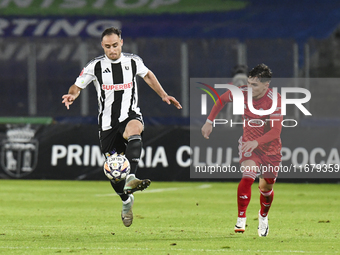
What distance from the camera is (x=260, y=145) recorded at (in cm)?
764

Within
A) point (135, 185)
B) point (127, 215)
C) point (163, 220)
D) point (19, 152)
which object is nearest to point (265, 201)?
point (127, 215)

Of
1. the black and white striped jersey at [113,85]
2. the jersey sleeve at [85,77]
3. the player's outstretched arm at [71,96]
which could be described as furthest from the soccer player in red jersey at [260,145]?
the player's outstretched arm at [71,96]

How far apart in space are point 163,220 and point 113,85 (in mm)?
2306

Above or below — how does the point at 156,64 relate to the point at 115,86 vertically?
above

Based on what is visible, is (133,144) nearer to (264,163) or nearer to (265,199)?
(264,163)

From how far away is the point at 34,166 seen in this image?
51.2ft

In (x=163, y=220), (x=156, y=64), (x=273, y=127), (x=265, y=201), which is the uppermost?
(x=156, y=64)

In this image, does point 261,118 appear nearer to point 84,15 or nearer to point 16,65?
point 16,65

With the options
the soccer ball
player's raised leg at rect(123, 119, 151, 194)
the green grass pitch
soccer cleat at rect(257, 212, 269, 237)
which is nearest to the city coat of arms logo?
the green grass pitch

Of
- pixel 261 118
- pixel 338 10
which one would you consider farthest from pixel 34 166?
pixel 338 10

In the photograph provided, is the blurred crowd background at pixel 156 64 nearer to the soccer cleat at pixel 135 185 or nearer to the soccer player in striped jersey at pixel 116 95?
the soccer player in striped jersey at pixel 116 95

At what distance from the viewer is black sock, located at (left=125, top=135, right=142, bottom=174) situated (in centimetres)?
745

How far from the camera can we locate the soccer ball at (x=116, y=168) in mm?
7227

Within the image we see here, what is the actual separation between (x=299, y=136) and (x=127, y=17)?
11.6 meters
